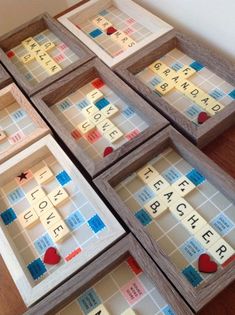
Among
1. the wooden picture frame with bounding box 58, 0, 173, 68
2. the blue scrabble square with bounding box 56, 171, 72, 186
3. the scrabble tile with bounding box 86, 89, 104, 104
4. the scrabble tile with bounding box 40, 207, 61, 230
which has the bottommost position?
the scrabble tile with bounding box 40, 207, 61, 230

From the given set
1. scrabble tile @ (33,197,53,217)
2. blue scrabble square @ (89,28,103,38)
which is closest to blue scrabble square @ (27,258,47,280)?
scrabble tile @ (33,197,53,217)

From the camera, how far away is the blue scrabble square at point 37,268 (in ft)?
2.61

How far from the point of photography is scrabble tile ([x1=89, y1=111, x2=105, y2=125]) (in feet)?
3.30

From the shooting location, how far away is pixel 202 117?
0.91 meters

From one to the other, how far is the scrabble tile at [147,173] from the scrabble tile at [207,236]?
17 centimetres

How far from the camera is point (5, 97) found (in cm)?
111

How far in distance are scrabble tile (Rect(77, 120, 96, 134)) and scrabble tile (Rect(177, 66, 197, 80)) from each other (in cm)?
30

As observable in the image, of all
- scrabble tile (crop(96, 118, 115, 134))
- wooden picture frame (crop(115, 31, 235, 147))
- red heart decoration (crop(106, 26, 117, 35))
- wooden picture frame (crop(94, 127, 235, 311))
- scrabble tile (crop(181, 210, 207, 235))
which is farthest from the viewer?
red heart decoration (crop(106, 26, 117, 35))

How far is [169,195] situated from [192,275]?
0.19 metres

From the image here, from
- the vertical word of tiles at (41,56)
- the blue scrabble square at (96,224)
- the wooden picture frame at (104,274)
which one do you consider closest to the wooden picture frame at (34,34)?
the vertical word of tiles at (41,56)

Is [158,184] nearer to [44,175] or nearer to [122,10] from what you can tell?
[44,175]

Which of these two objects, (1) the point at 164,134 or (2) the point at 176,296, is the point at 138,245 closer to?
(2) the point at 176,296

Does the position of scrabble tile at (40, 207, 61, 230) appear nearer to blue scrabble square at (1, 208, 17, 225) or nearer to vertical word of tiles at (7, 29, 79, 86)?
blue scrabble square at (1, 208, 17, 225)

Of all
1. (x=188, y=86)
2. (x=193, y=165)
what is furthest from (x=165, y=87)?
(x=193, y=165)
